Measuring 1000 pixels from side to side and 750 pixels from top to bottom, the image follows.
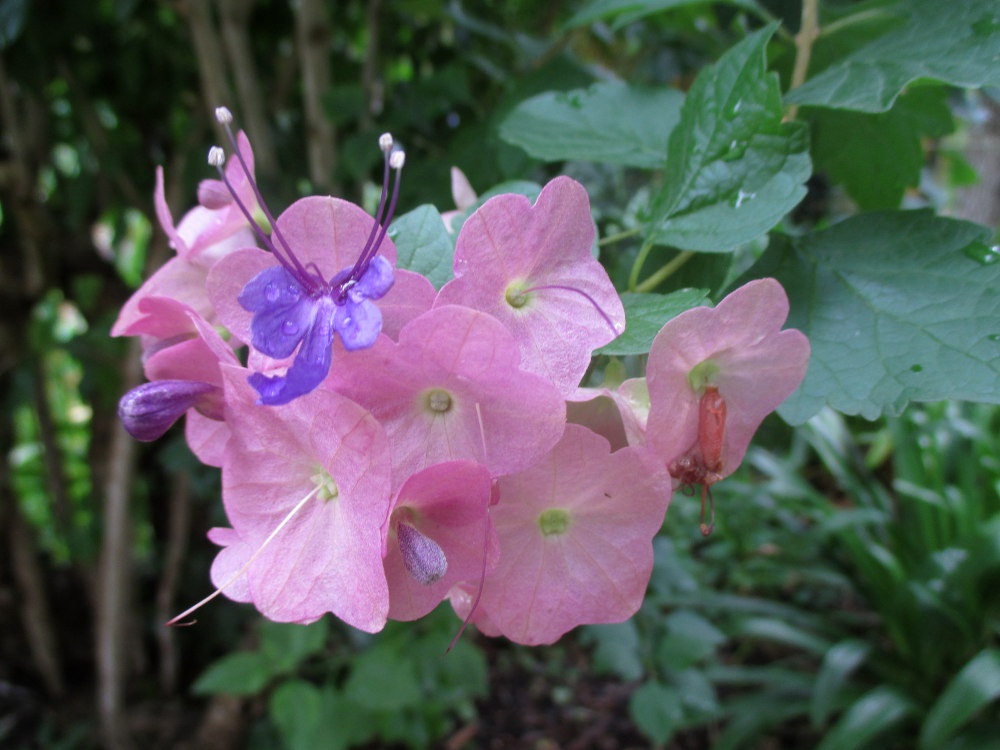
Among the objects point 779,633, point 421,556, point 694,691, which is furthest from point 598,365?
point 779,633

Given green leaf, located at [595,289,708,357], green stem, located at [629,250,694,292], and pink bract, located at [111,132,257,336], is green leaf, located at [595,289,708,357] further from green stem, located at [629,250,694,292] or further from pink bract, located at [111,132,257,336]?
pink bract, located at [111,132,257,336]

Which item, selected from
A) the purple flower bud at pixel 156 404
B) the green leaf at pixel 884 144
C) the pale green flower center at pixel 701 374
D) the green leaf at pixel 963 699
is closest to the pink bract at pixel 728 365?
the pale green flower center at pixel 701 374

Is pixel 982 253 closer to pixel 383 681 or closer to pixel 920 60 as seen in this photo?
pixel 920 60

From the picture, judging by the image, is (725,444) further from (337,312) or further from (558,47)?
(558,47)

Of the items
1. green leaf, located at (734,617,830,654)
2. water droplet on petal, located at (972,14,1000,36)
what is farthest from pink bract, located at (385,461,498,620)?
green leaf, located at (734,617,830,654)

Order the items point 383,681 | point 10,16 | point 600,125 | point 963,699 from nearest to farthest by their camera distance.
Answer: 1. point 600,125
2. point 10,16
3. point 383,681
4. point 963,699

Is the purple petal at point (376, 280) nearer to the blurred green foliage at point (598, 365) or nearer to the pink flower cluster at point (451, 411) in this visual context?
the pink flower cluster at point (451, 411)
